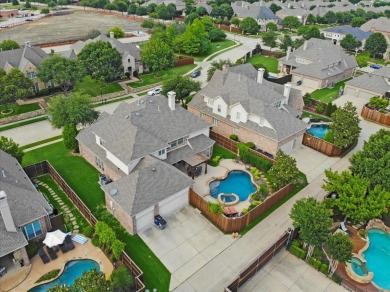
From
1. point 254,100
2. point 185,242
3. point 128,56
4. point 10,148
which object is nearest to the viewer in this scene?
point 185,242

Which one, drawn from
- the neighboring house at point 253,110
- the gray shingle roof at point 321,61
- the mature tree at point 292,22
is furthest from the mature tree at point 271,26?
the neighboring house at point 253,110

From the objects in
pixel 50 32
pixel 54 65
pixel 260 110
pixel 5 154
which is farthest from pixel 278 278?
pixel 50 32

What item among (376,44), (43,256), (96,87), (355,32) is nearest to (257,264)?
(43,256)

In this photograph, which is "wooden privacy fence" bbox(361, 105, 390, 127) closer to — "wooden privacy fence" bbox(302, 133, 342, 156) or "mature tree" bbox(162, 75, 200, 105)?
"wooden privacy fence" bbox(302, 133, 342, 156)

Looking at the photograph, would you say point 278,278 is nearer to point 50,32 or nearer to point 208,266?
point 208,266

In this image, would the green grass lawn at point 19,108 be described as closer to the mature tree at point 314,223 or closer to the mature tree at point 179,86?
the mature tree at point 179,86

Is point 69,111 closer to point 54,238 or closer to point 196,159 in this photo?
point 196,159

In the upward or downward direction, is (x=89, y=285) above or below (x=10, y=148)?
above
